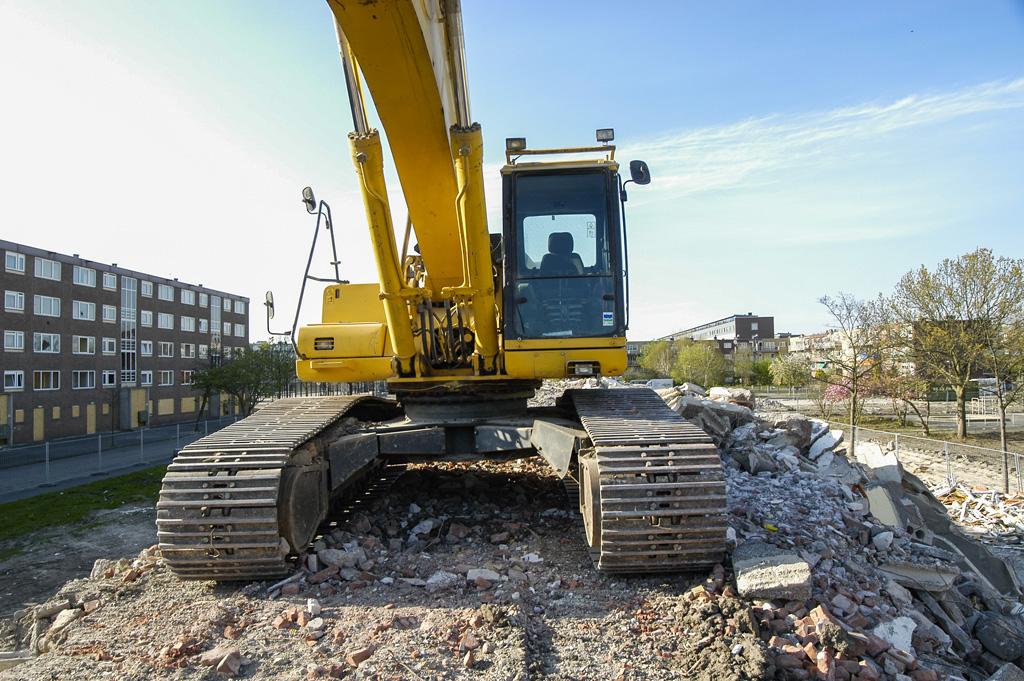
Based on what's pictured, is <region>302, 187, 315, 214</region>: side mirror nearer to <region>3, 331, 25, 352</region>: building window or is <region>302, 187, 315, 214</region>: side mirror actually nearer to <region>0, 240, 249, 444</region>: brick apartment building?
<region>0, 240, 249, 444</region>: brick apartment building

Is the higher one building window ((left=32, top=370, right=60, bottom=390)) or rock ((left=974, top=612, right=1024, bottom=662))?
building window ((left=32, top=370, right=60, bottom=390))

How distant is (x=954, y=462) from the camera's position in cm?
1955

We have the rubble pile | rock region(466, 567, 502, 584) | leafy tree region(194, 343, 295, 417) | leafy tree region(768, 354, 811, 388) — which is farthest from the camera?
leafy tree region(194, 343, 295, 417)

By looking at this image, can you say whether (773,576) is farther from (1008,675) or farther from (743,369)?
(743,369)

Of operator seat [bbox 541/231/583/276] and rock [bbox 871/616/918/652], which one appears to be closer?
rock [bbox 871/616/918/652]

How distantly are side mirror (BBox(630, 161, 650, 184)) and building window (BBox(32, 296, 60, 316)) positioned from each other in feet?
125

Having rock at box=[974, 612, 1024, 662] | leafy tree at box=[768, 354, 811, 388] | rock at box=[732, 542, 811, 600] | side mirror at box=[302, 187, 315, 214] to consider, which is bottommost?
rock at box=[974, 612, 1024, 662]

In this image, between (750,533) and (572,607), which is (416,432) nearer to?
(572,607)

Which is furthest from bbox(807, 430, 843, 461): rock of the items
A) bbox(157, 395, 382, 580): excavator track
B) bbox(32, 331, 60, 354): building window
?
bbox(32, 331, 60, 354): building window

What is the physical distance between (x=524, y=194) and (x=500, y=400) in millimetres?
1968

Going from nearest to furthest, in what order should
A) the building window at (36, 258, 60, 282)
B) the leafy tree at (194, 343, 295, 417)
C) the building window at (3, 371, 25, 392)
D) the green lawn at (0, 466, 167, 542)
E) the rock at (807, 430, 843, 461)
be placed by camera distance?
the rock at (807, 430, 843, 461), the green lawn at (0, 466, 167, 542), the building window at (3, 371, 25, 392), the leafy tree at (194, 343, 295, 417), the building window at (36, 258, 60, 282)

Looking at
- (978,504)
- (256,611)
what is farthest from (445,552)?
(978,504)

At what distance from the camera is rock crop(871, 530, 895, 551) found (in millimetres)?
6199

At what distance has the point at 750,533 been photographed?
5.61m
